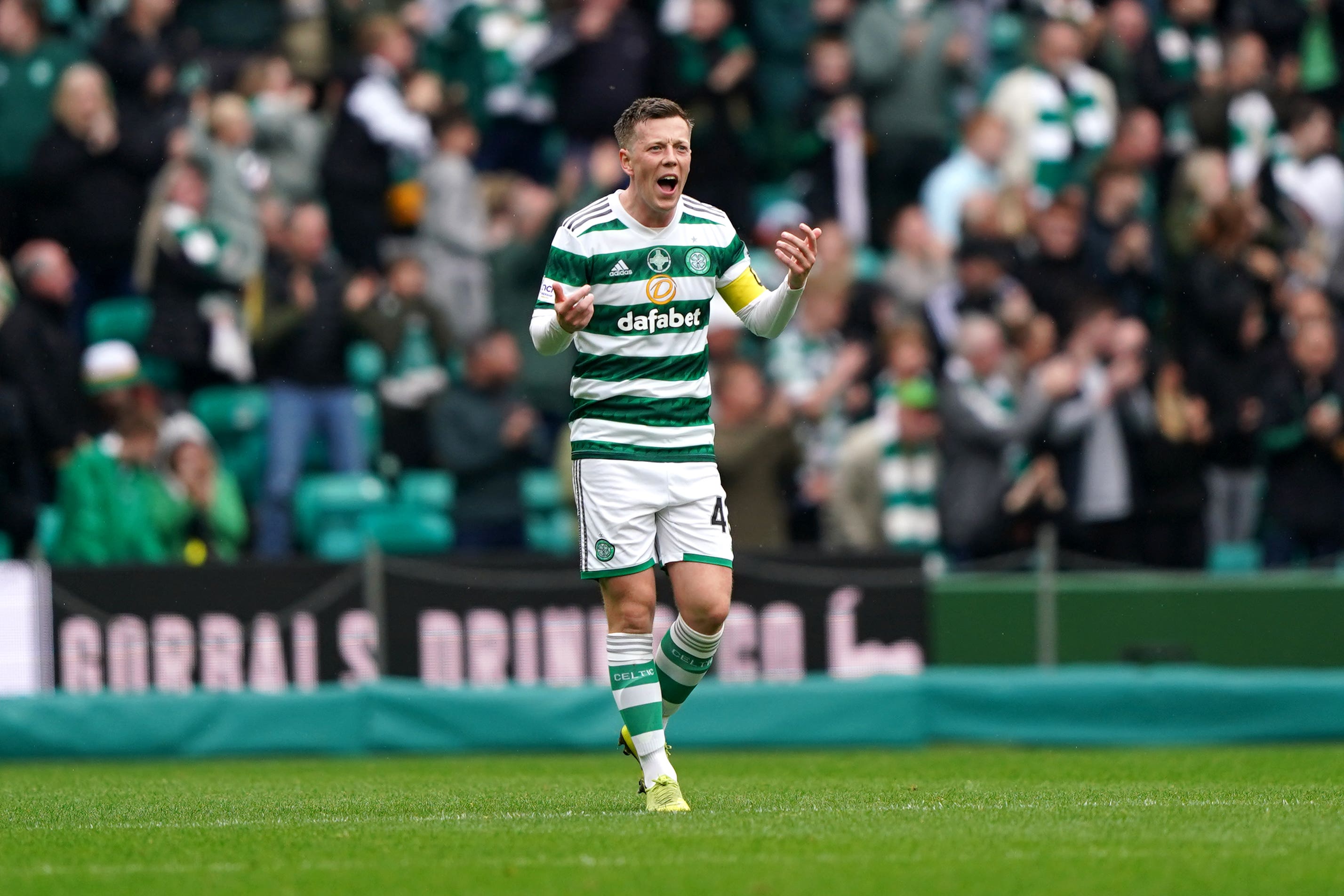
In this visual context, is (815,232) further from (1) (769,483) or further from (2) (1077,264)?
Answer: (2) (1077,264)

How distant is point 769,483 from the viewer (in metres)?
15.0

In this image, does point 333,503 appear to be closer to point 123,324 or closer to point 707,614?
point 123,324

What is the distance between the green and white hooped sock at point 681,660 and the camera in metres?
8.52

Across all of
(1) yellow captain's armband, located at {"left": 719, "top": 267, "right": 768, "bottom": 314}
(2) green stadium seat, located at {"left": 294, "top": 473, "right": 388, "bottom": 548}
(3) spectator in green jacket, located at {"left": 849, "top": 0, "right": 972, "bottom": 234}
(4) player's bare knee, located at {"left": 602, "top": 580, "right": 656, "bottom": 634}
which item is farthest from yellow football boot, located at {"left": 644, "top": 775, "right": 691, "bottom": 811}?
(3) spectator in green jacket, located at {"left": 849, "top": 0, "right": 972, "bottom": 234}

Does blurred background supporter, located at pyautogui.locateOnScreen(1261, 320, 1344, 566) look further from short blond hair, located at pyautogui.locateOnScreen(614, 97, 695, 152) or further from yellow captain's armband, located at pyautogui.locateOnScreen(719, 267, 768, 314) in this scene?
short blond hair, located at pyautogui.locateOnScreen(614, 97, 695, 152)

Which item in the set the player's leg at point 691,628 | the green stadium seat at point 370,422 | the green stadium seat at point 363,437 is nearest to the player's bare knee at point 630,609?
the player's leg at point 691,628

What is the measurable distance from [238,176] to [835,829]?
10353 mm

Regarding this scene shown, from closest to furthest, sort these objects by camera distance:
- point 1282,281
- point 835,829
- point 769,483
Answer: point 835,829
point 769,483
point 1282,281

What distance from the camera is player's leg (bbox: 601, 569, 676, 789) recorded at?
26.7ft

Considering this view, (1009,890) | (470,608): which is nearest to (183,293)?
(470,608)

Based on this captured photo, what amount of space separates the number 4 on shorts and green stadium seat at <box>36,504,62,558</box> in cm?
723

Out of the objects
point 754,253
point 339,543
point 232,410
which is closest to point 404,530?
point 339,543

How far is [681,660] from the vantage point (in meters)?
8.66

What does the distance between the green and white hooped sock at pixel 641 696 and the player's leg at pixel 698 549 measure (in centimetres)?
25
